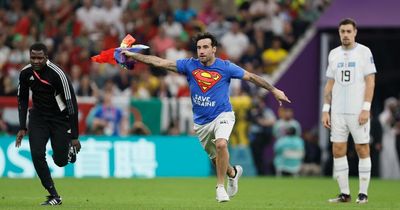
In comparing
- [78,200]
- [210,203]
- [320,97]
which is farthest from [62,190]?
[320,97]

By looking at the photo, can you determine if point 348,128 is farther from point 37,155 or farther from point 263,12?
point 263,12

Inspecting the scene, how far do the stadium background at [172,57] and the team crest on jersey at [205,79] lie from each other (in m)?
10.3

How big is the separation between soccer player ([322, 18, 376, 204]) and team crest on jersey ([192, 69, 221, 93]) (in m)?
1.97

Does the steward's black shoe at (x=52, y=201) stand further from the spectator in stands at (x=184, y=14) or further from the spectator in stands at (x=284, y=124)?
the spectator in stands at (x=184, y=14)

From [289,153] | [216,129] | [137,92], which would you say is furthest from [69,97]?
[289,153]

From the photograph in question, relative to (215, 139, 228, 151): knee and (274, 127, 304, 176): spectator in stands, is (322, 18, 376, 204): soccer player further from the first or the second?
(274, 127, 304, 176): spectator in stands

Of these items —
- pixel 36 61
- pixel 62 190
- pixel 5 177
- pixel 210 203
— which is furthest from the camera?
pixel 5 177

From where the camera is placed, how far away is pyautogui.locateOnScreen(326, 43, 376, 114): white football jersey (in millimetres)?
15406

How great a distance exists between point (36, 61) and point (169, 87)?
1304 centimetres

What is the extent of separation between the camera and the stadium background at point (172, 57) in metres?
25.0

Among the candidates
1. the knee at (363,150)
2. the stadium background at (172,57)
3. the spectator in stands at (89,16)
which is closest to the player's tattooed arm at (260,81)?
the knee at (363,150)

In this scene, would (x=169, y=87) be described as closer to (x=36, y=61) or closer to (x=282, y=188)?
(x=282, y=188)

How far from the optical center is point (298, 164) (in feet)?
86.4

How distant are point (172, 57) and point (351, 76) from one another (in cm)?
1265
